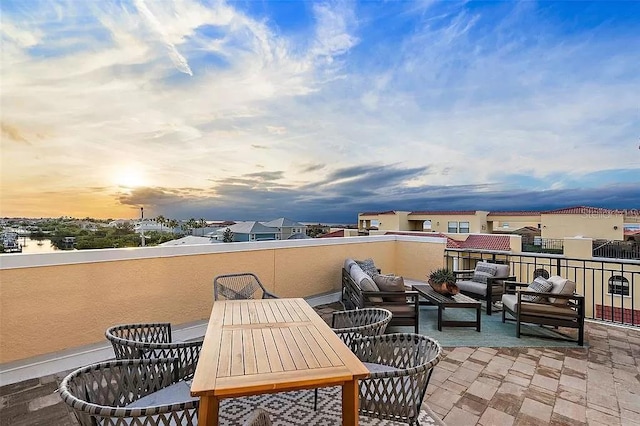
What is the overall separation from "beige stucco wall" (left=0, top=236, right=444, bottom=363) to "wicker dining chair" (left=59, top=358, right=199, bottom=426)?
2.01 metres

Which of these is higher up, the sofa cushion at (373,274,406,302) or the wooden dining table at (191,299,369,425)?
the wooden dining table at (191,299,369,425)

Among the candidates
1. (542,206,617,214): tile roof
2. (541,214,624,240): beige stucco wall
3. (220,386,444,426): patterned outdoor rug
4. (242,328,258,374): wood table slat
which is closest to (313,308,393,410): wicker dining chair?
(220,386,444,426): patterned outdoor rug

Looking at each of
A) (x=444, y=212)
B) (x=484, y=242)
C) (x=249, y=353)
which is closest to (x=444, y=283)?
(x=249, y=353)

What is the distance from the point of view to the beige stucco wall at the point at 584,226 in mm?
12398

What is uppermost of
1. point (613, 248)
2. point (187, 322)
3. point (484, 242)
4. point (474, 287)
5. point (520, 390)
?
point (484, 242)

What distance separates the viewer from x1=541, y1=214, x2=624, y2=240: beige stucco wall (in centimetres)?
1240

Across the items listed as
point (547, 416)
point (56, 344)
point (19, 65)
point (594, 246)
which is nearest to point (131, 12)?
point (19, 65)

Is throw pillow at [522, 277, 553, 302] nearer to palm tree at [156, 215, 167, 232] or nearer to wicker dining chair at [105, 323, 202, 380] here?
wicker dining chair at [105, 323, 202, 380]

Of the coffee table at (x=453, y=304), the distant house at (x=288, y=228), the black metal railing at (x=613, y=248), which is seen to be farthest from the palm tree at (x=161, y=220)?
the black metal railing at (x=613, y=248)

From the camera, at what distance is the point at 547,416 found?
234 cm

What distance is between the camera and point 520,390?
271 centimetres

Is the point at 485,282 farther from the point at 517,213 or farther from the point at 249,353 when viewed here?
the point at 517,213

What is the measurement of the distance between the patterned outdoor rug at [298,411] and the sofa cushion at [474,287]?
3.46 metres

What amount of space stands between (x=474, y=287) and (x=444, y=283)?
1.16m
